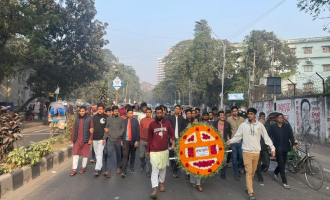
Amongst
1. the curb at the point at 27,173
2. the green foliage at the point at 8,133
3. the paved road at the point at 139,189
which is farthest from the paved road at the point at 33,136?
the paved road at the point at 139,189

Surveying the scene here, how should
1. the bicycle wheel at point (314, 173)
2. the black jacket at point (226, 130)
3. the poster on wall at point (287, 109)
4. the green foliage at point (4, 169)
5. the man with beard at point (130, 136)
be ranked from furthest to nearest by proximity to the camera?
1. the poster on wall at point (287, 109)
2. the black jacket at point (226, 130)
3. the man with beard at point (130, 136)
4. the bicycle wheel at point (314, 173)
5. the green foliage at point (4, 169)

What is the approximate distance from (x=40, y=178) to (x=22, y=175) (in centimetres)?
79

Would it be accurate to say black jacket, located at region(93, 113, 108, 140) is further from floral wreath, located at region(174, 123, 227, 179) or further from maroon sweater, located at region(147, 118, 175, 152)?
floral wreath, located at region(174, 123, 227, 179)

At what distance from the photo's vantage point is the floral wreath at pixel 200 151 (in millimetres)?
5922

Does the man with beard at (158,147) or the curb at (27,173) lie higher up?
the man with beard at (158,147)

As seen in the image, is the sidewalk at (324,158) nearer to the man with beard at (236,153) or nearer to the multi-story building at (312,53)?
the man with beard at (236,153)

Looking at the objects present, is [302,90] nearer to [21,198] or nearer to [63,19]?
[21,198]

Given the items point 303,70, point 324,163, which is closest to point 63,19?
point 324,163

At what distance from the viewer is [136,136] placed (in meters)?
7.66

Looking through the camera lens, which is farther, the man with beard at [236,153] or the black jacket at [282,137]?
the man with beard at [236,153]

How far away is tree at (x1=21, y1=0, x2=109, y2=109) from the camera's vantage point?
26.3 meters

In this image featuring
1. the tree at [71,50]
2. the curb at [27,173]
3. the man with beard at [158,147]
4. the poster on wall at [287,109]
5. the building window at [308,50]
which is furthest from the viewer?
the building window at [308,50]

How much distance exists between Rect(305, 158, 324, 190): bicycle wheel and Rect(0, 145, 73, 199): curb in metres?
6.80

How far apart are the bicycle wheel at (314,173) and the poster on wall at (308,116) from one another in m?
7.26
